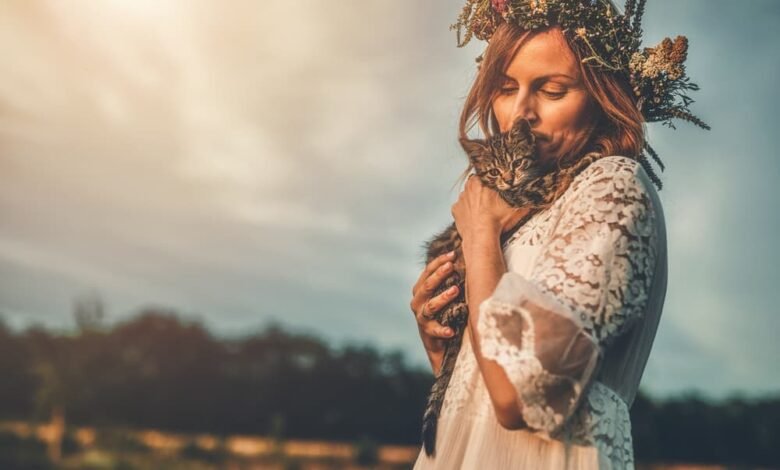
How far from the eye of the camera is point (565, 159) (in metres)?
2.02

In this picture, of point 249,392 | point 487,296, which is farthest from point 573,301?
point 249,392

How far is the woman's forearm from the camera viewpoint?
1449mm

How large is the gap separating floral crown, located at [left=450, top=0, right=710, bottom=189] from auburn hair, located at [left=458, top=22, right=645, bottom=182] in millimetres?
29

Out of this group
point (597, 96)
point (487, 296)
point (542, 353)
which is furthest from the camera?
point (597, 96)

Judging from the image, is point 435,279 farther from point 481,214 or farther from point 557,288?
point 557,288

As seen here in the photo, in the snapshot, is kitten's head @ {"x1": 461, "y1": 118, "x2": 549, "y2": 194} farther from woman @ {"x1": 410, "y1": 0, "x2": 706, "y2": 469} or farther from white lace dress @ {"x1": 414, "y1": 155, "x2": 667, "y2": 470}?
white lace dress @ {"x1": 414, "y1": 155, "x2": 667, "y2": 470}

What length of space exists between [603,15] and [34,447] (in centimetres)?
3605

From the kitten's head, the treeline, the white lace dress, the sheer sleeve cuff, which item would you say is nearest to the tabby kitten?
the kitten's head

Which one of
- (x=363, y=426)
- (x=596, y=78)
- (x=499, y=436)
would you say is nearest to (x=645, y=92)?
(x=596, y=78)

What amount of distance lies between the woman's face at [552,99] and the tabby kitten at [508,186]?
0.12 ft

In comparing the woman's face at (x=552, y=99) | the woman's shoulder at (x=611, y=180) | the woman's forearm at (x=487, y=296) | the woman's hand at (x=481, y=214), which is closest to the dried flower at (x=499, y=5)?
the woman's face at (x=552, y=99)

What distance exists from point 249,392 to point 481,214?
33.8m

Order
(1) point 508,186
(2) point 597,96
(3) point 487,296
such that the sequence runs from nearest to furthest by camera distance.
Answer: (3) point 487,296 < (2) point 597,96 < (1) point 508,186

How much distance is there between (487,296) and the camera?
1.59m
